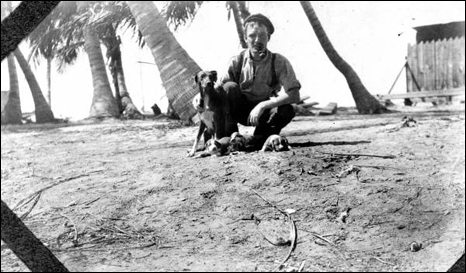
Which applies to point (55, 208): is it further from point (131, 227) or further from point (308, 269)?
point (308, 269)

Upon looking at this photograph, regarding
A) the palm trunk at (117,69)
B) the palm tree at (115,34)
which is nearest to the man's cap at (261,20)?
the palm tree at (115,34)

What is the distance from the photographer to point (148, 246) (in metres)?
1.70

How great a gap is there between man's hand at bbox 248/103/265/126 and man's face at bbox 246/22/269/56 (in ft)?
0.98

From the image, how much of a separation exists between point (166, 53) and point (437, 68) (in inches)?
105

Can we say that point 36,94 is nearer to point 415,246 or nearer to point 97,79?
point 97,79

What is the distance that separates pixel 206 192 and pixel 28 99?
1224mm

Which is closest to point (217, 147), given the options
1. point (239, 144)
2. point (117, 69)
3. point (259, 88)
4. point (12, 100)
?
point (239, 144)

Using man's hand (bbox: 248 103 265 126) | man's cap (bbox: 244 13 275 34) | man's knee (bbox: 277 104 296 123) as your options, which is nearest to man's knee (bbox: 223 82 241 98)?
man's hand (bbox: 248 103 265 126)

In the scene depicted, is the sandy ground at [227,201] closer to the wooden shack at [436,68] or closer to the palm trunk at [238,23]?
the palm trunk at [238,23]

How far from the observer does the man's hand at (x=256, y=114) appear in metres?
2.45

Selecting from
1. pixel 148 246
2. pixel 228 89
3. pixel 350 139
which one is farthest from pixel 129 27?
pixel 350 139

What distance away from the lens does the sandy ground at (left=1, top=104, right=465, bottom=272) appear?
1664mm

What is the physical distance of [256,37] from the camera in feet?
7.49

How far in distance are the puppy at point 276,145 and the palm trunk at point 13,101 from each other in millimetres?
1403
